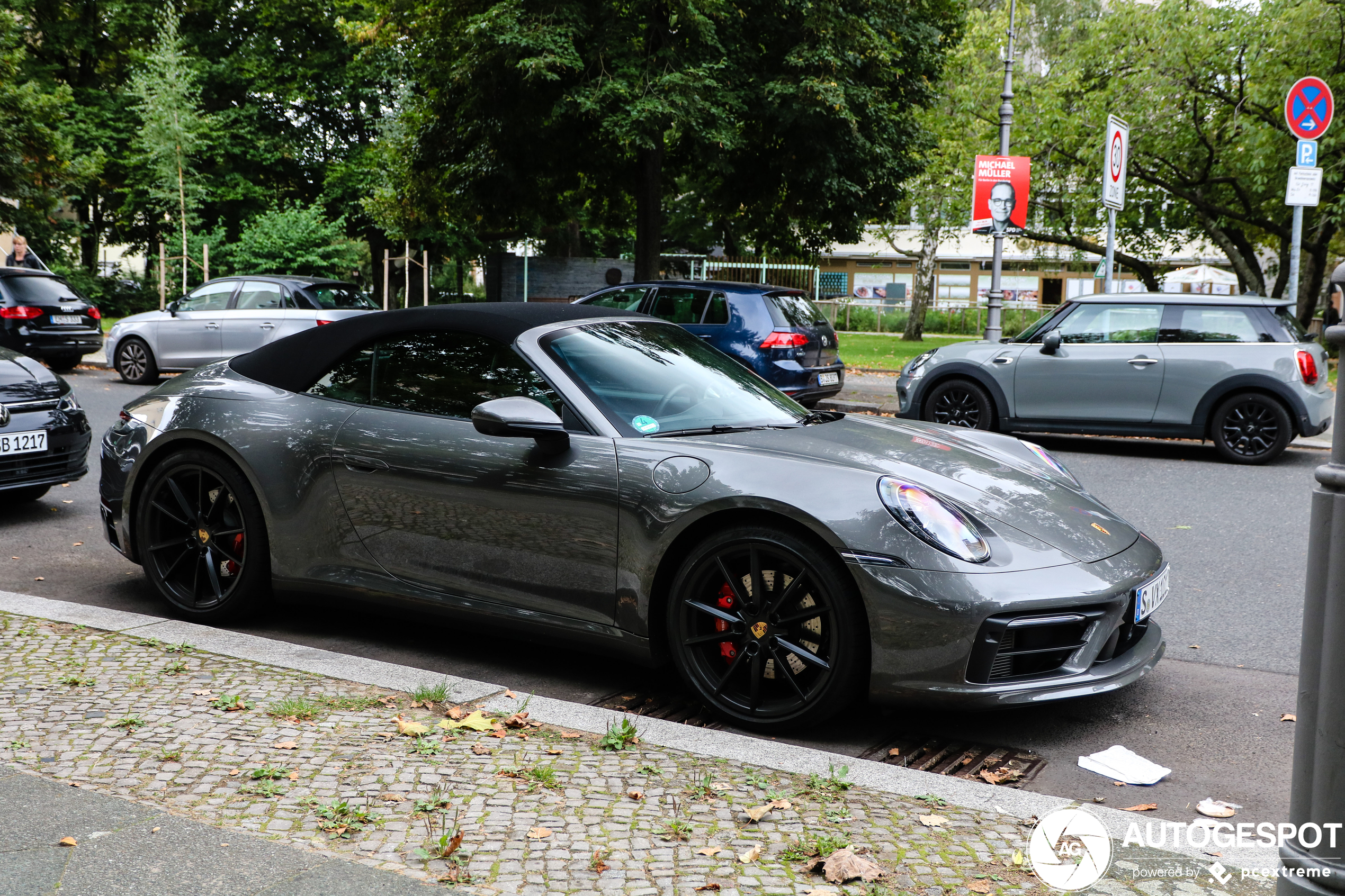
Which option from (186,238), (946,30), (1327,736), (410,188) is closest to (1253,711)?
(1327,736)

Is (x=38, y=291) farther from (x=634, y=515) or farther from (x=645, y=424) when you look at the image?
(x=634, y=515)

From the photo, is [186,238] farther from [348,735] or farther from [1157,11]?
[348,735]

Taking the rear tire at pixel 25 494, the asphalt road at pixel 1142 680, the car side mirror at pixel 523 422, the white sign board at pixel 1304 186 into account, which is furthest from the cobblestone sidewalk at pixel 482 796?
the white sign board at pixel 1304 186

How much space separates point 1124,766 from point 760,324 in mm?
10087

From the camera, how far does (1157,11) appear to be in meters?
24.4

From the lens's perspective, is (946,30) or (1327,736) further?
(946,30)

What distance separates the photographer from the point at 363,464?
4.62 m

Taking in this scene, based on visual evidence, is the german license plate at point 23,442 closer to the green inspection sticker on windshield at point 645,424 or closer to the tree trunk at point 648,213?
the green inspection sticker on windshield at point 645,424

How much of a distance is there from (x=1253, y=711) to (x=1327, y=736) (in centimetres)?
246

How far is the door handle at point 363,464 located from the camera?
15.0 ft

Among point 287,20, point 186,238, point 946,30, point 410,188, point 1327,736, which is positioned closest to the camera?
point 1327,736

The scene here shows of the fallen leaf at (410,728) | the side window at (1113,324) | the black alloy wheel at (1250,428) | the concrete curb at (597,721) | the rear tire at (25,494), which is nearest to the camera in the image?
the concrete curb at (597,721)

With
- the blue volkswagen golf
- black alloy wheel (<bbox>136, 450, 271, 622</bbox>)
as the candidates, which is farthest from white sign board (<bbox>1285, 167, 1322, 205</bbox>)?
black alloy wheel (<bbox>136, 450, 271, 622</bbox>)

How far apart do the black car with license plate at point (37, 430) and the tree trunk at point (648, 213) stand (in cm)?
1198
